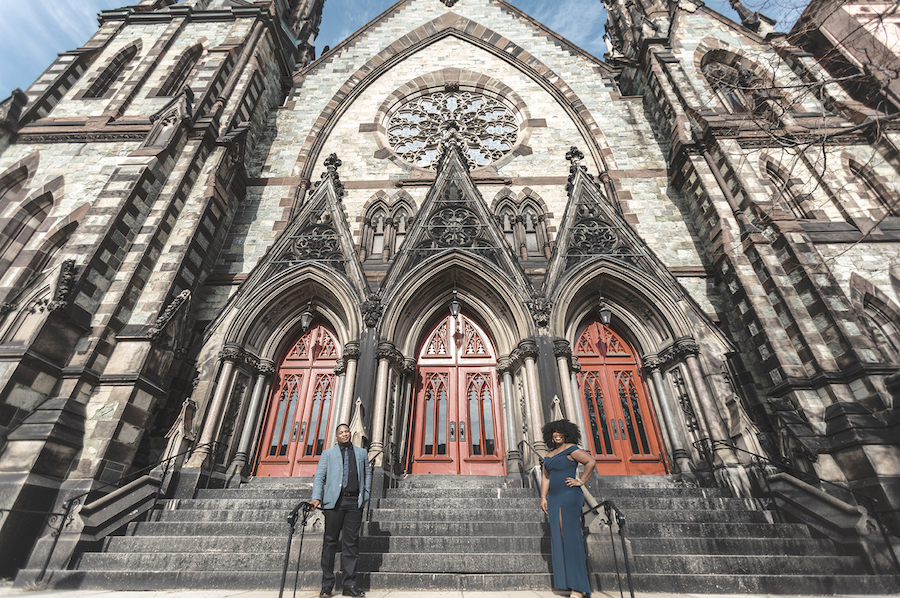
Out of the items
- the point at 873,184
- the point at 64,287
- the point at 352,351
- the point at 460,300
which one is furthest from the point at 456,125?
the point at 873,184

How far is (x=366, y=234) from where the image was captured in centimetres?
1082

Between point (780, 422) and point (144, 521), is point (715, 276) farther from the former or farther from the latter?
point (144, 521)

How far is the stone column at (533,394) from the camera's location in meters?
7.39

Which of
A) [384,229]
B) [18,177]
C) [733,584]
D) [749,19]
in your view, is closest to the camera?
[733,584]

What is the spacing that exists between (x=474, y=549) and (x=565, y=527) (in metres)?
1.51

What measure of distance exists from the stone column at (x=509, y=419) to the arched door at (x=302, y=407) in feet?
11.4

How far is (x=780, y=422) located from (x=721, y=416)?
840 millimetres

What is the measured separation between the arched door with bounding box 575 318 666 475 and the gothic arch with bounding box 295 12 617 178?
18.1ft

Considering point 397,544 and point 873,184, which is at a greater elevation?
point 873,184

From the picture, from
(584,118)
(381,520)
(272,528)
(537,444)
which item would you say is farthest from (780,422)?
(584,118)

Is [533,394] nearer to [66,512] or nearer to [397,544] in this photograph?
[397,544]

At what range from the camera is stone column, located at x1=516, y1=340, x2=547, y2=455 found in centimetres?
739

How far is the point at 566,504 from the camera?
394 centimetres

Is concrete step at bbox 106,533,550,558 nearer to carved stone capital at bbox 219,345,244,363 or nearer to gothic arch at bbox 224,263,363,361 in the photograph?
carved stone capital at bbox 219,345,244,363
